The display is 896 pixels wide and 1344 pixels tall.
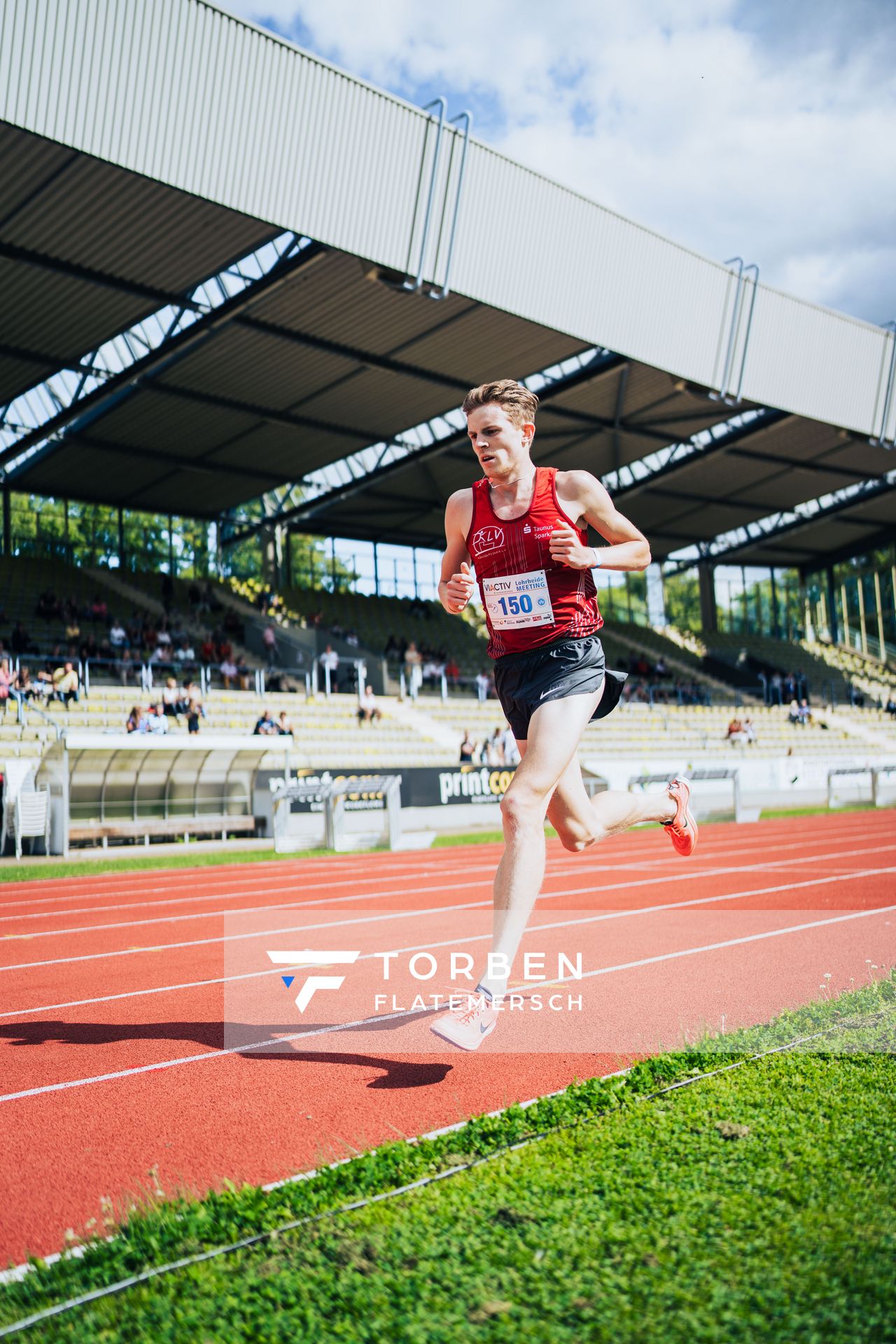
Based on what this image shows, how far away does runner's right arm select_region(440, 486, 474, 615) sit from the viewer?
14.2 ft

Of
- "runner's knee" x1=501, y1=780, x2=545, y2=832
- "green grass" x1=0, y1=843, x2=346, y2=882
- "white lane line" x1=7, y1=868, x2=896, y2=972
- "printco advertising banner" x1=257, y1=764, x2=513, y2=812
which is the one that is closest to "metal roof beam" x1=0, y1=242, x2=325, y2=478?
"printco advertising banner" x1=257, y1=764, x2=513, y2=812

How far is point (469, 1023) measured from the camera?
3.76 meters

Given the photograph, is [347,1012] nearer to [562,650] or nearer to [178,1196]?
[562,650]

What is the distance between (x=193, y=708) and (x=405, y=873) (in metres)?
9.41

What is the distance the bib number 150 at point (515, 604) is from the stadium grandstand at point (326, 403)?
14.8 metres

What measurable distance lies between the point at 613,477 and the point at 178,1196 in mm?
35897

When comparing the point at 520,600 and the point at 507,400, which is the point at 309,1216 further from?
the point at 507,400

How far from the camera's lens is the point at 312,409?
29062 mm

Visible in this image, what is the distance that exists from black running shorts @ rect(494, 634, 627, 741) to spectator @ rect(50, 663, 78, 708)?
1792 cm

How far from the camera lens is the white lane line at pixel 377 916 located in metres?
7.02

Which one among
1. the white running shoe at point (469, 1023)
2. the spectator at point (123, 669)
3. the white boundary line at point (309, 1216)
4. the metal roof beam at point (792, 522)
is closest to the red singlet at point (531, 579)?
the white running shoe at point (469, 1023)

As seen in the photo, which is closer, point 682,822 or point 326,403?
point 682,822

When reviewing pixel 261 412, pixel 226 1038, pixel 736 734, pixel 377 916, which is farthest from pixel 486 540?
pixel 736 734

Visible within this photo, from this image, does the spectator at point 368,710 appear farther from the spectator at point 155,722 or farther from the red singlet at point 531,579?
the red singlet at point 531,579
